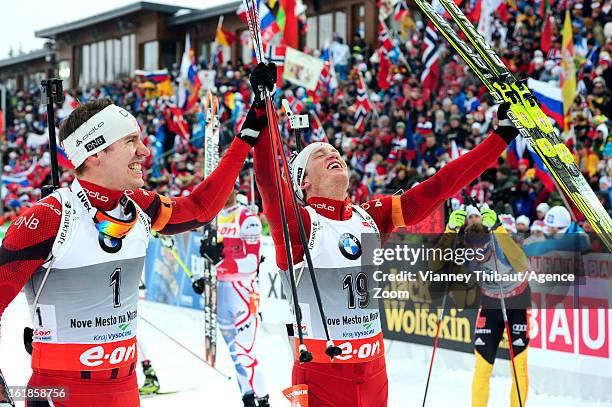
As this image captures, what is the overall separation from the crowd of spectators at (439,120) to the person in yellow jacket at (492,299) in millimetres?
1782

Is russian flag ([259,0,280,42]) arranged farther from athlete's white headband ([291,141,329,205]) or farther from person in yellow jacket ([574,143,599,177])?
athlete's white headband ([291,141,329,205])

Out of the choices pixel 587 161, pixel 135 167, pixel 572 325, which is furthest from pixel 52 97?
pixel 587 161

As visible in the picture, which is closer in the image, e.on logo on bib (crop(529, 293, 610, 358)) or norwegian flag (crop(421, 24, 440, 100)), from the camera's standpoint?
e.on logo on bib (crop(529, 293, 610, 358))

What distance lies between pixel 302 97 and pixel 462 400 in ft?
42.1

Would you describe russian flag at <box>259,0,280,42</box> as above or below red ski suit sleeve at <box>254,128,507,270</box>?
above

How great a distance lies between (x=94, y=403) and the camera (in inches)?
128

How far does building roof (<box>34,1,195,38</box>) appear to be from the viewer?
37688 millimetres

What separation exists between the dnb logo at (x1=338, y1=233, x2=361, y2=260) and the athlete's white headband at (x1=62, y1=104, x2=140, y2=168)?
1.27 metres

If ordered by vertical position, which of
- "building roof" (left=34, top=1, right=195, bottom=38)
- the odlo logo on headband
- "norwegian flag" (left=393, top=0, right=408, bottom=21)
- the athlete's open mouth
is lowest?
the athlete's open mouth

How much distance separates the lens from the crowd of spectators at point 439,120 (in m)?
11.5

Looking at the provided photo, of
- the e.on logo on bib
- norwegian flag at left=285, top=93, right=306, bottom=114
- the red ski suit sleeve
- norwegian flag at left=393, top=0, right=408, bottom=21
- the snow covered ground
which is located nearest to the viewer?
the red ski suit sleeve

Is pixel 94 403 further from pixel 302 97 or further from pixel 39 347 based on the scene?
pixel 302 97

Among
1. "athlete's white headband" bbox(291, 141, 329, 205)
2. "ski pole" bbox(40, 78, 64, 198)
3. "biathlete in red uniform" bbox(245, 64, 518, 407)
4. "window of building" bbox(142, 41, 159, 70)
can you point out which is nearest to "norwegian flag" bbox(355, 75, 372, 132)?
"athlete's white headband" bbox(291, 141, 329, 205)

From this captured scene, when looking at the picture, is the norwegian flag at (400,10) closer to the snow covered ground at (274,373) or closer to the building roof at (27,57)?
the snow covered ground at (274,373)
